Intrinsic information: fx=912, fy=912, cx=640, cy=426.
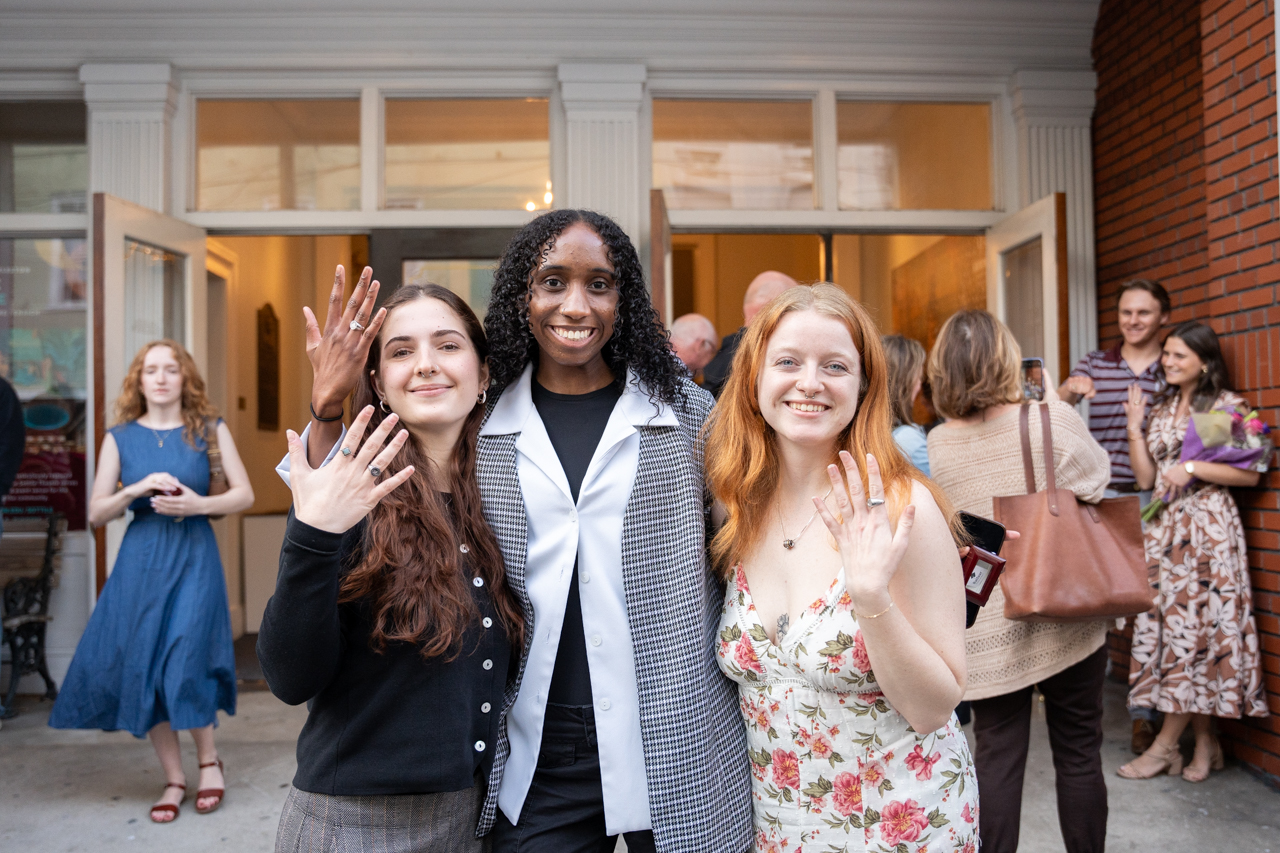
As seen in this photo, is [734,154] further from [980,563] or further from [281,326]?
[281,326]

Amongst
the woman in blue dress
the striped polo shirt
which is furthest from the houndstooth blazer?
the striped polo shirt

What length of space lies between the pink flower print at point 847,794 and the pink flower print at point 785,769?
0.23 ft

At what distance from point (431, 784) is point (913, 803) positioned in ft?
2.73

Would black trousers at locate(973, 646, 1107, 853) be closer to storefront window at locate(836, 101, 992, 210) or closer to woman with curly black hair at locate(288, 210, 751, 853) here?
woman with curly black hair at locate(288, 210, 751, 853)

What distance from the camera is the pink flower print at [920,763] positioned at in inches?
62.9

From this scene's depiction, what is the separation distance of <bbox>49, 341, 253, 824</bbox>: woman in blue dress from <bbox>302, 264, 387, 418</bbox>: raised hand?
242cm

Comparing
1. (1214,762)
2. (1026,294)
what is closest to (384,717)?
(1214,762)

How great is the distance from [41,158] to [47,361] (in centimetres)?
122

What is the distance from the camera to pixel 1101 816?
2.58 meters

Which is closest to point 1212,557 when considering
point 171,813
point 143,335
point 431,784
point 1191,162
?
point 1191,162

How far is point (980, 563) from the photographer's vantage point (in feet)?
5.95

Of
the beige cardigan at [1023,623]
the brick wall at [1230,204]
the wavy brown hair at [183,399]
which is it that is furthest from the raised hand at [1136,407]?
the wavy brown hair at [183,399]

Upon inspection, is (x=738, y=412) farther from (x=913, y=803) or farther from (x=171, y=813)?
(x=171, y=813)

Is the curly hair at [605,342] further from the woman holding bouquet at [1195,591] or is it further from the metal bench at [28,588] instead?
the metal bench at [28,588]
